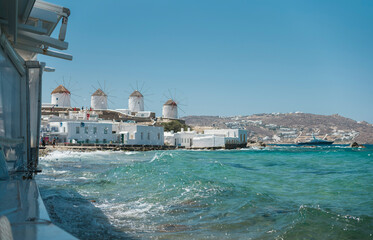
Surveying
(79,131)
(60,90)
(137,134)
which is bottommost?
(137,134)

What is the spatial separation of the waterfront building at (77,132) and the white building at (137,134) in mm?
2461

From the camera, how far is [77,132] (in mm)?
40188

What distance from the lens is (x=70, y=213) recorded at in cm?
650

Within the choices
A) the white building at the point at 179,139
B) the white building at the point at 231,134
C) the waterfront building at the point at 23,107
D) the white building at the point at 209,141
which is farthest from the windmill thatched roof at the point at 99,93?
the waterfront building at the point at 23,107

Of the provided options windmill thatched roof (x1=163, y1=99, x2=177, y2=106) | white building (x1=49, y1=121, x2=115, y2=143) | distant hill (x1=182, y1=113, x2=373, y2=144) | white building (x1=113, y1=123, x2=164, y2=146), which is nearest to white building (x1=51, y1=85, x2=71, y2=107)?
A: windmill thatched roof (x1=163, y1=99, x2=177, y2=106)

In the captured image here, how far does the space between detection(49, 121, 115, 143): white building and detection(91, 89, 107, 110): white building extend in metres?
24.5

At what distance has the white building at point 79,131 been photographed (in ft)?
130

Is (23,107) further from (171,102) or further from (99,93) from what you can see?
(171,102)

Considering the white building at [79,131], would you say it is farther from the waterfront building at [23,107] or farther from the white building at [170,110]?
the waterfront building at [23,107]

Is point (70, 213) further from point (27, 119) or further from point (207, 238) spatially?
point (207, 238)

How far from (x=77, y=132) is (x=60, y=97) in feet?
81.6

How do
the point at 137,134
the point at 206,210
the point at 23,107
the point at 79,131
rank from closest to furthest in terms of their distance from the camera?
the point at 206,210 < the point at 23,107 < the point at 79,131 < the point at 137,134

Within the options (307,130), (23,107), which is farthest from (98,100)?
(307,130)

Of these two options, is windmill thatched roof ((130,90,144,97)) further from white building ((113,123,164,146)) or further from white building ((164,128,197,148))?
white building ((113,123,164,146))
